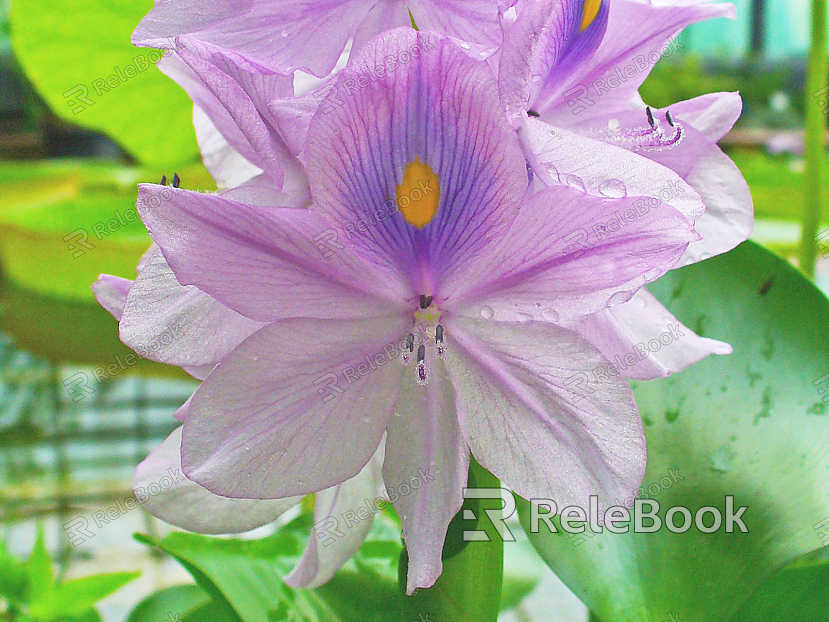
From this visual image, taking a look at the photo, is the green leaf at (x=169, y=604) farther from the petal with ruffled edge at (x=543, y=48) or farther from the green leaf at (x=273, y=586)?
the petal with ruffled edge at (x=543, y=48)

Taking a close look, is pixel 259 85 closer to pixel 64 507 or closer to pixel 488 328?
pixel 488 328

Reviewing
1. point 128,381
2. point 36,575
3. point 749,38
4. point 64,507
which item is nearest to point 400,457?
point 36,575

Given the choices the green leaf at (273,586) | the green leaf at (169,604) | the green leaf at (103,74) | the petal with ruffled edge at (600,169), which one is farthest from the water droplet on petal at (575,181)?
the green leaf at (103,74)

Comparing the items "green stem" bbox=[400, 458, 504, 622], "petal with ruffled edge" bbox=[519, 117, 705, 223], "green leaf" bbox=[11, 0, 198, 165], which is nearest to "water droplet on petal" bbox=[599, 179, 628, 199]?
"petal with ruffled edge" bbox=[519, 117, 705, 223]

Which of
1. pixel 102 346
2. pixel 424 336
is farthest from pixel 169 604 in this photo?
pixel 102 346

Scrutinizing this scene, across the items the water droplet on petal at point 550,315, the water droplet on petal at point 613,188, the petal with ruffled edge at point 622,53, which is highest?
the petal with ruffled edge at point 622,53

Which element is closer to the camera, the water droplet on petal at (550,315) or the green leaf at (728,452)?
the water droplet on petal at (550,315)

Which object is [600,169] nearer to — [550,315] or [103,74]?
[550,315]
